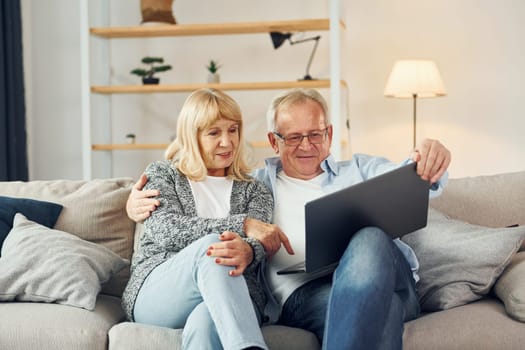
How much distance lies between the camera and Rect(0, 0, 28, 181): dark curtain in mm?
4230

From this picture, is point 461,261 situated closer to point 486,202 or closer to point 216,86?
point 486,202

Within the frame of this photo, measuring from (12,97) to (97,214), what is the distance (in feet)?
7.10

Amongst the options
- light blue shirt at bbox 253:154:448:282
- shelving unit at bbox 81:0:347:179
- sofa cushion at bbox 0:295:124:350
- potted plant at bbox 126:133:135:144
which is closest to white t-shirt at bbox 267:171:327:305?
light blue shirt at bbox 253:154:448:282

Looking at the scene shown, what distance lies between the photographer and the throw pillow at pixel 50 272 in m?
2.08

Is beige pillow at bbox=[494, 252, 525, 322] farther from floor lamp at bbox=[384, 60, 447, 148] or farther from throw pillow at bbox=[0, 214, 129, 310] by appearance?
floor lamp at bbox=[384, 60, 447, 148]

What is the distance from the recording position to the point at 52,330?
197 centimetres

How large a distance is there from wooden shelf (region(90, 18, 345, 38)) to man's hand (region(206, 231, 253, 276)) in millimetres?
2379

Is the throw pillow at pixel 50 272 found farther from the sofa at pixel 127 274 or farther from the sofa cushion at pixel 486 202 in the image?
the sofa cushion at pixel 486 202

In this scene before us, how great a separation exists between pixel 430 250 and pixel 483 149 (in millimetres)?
2466

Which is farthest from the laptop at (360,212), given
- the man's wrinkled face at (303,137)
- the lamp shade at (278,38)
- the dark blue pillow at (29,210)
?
the lamp shade at (278,38)

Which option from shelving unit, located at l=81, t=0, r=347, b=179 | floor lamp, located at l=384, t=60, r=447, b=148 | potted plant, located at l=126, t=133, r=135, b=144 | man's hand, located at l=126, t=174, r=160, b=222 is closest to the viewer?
man's hand, located at l=126, t=174, r=160, b=222

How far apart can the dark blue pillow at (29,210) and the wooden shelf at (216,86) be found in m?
1.89

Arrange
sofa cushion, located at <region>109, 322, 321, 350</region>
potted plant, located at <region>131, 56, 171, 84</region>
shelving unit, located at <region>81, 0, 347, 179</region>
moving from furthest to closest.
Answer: potted plant, located at <region>131, 56, 171, 84</region> < shelving unit, located at <region>81, 0, 347, 179</region> < sofa cushion, located at <region>109, 322, 321, 350</region>

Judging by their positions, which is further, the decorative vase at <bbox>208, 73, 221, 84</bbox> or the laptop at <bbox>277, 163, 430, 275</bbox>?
the decorative vase at <bbox>208, 73, 221, 84</bbox>
